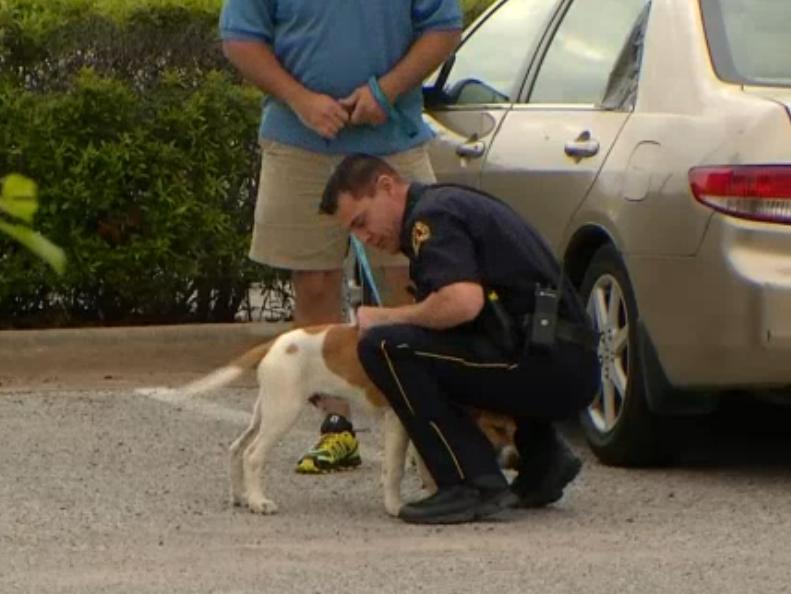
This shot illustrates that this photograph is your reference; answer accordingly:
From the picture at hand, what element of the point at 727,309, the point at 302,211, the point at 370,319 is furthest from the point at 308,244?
the point at 727,309

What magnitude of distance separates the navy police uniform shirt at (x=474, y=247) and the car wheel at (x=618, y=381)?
667mm

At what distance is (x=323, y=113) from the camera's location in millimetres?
6516

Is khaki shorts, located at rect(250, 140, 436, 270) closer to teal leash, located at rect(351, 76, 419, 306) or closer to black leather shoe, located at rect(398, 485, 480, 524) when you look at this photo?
teal leash, located at rect(351, 76, 419, 306)

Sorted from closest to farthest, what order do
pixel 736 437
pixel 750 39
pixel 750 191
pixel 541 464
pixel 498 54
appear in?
pixel 750 191 → pixel 541 464 → pixel 750 39 → pixel 736 437 → pixel 498 54

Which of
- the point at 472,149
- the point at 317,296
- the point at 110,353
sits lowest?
the point at 110,353

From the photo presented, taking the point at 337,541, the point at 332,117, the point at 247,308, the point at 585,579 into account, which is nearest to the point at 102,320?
the point at 247,308

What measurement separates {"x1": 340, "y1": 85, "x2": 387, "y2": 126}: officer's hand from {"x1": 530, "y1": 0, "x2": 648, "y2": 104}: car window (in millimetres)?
785

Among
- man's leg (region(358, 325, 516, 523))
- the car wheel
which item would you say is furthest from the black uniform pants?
the car wheel

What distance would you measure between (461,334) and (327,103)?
1.05 metres

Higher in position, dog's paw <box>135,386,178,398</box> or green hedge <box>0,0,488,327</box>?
green hedge <box>0,0,488,327</box>

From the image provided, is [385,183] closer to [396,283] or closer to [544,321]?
[544,321]

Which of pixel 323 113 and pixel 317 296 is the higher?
pixel 323 113

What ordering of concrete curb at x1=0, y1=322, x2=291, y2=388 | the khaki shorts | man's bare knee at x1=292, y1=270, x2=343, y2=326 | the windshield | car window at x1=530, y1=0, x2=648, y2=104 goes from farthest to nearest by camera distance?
concrete curb at x1=0, y1=322, x2=291, y2=388 < car window at x1=530, y1=0, x2=648, y2=104 < man's bare knee at x1=292, y1=270, x2=343, y2=326 < the khaki shorts < the windshield

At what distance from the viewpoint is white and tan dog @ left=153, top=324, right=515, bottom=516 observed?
5.95m
